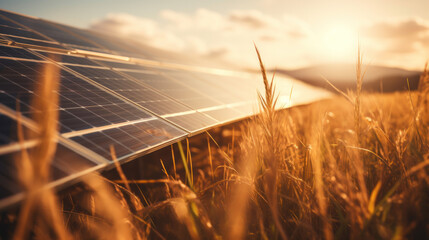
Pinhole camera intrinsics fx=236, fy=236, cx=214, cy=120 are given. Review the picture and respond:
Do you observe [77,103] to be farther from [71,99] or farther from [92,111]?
[92,111]

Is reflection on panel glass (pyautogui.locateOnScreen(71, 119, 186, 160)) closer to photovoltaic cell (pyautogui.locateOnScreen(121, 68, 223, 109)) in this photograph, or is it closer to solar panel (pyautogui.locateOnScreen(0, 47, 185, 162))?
solar panel (pyautogui.locateOnScreen(0, 47, 185, 162))

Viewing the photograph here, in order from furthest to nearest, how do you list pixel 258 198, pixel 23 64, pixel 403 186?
pixel 23 64
pixel 258 198
pixel 403 186

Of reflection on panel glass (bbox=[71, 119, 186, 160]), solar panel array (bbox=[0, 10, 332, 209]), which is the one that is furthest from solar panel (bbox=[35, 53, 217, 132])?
reflection on panel glass (bbox=[71, 119, 186, 160])

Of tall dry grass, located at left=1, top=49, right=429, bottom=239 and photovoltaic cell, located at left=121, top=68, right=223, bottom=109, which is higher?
photovoltaic cell, located at left=121, top=68, right=223, bottom=109

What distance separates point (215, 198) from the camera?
2342 mm

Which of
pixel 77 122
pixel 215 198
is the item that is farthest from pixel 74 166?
pixel 215 198

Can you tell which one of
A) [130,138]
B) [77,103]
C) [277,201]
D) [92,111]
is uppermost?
[77,103]

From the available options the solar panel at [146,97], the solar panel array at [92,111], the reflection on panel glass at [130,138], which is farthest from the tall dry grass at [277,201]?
the solar panel at [146,97]

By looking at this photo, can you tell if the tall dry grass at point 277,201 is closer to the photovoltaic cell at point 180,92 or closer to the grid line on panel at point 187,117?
the grid line on panel at point 187,117

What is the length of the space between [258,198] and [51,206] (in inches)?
61.2

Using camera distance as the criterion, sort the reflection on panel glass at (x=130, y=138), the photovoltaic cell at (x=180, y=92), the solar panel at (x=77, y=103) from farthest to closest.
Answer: the photovoltaic cell at (x=180, y=92) → the solar panel at (x=77, y=103) → the reflection on panel glass at (x=130, y=138)

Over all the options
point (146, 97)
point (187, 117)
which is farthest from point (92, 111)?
point (187, 117)

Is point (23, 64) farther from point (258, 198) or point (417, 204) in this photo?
point (417, 204)

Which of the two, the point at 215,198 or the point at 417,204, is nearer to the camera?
the point at 417,204
